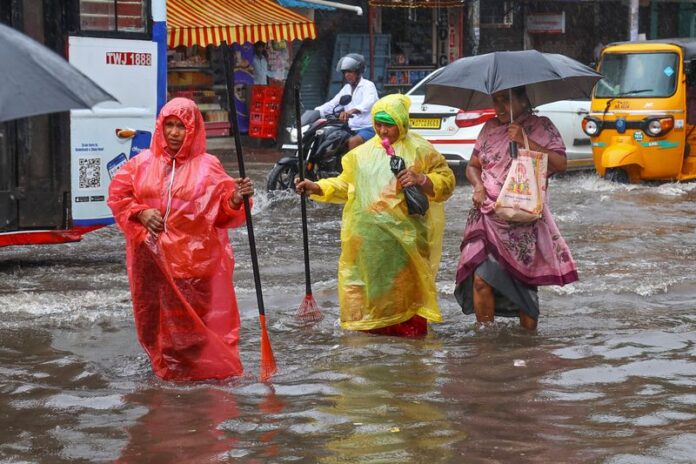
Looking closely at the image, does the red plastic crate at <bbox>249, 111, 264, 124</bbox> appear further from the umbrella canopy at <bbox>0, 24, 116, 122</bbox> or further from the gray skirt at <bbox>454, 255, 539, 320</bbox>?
the umbrella canopy at <bbox>0, 24, 116, 122</bbox>

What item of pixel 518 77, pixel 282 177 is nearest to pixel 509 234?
pixel 518 77

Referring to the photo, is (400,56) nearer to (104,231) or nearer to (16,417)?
(104,231)

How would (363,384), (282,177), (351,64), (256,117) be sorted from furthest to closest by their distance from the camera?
(256,117) < (282,177) < (351,64) < (363,384)

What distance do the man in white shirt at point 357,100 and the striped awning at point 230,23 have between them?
15.2 feet

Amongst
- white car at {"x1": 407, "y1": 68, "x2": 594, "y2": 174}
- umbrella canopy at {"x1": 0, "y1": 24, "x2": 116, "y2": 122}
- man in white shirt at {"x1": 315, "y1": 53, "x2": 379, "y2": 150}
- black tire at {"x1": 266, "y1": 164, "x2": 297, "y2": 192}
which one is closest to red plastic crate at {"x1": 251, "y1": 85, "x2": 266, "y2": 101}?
white car at {"x1": 407, "y1": 68, "x2": 594, "y2": 174}

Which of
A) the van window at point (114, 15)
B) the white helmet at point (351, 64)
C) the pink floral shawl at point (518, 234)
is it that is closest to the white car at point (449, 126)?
the white helmet at point (351, 64)

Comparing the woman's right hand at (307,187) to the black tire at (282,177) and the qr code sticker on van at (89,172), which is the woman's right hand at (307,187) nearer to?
the qr code sticker on van at (89,172)

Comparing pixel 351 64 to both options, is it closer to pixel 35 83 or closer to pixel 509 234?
pixel 509 234

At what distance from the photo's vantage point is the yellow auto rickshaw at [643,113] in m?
15.6

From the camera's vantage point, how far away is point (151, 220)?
19.4 feet

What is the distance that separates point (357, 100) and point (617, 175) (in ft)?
14.8

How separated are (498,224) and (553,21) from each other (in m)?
19.3

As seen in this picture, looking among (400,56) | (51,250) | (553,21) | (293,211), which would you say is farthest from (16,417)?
(553,21)

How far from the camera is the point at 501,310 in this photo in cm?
747
